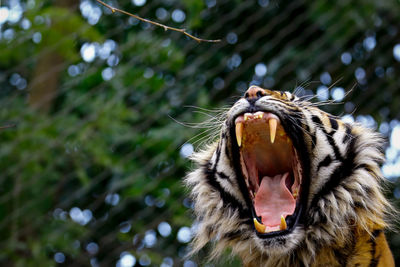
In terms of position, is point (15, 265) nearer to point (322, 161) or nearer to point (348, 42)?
point (322, 161)

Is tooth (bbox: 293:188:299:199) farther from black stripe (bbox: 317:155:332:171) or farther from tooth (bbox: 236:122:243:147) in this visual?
tooth (bbox: 236:122:243:147)

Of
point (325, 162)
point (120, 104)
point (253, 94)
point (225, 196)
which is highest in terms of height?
point (253, 94)

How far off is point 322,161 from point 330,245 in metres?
0.18

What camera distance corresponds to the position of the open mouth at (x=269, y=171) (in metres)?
1.18

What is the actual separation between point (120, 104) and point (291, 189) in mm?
1028

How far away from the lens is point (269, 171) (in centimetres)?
134

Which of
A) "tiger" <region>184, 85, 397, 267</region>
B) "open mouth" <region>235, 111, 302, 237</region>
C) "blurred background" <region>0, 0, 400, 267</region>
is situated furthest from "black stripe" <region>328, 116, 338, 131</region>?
"blurred background" <region>0, 0, 400, 267</region>

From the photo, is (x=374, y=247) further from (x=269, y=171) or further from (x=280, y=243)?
(x=269, y=171)

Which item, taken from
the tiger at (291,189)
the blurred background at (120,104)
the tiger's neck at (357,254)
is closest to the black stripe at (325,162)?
the tiger at (291,189)

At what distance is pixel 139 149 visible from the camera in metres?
2.18

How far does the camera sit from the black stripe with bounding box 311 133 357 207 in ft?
3.93

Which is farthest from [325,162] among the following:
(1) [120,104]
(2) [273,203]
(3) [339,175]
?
(1) [120,104]

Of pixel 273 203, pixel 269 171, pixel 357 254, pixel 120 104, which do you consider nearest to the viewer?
pixel 357 254

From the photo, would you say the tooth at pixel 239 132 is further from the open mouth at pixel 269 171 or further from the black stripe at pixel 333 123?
the black stripe at pixel 333 123
